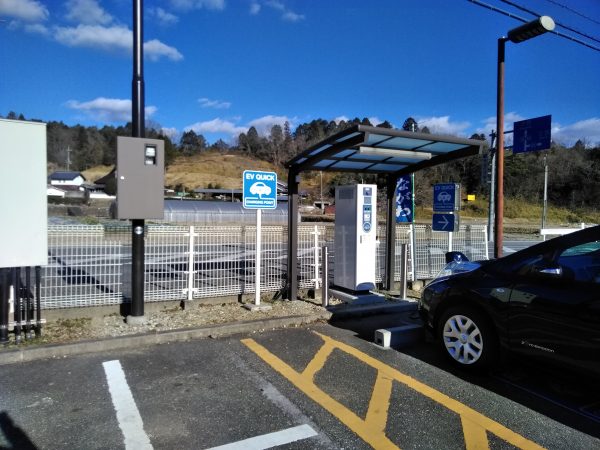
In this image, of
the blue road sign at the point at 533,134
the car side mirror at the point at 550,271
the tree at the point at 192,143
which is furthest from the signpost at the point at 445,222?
the tree at the point at 192,143

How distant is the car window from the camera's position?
3.85m

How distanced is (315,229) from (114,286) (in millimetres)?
3587

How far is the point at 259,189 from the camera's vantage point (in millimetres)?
6816

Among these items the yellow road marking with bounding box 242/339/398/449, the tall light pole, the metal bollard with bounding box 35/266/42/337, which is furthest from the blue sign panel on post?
the metal bollard with bounding box 35/266/42/337

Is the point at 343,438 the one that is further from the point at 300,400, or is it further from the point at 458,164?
the point at 458,164

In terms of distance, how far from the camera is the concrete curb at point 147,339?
15.8ft

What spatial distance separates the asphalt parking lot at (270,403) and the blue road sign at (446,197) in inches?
168

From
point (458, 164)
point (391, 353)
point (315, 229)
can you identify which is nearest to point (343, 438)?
point (391, 353)

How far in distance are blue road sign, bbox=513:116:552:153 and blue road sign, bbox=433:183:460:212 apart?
703 centimetres

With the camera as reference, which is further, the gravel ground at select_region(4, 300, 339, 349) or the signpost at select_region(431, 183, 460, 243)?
the signpost at select_region(431, 183, 460, 243)

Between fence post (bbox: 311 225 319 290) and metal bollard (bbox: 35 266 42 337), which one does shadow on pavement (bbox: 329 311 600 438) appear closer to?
fence post (bbox: 311 225 319 290)

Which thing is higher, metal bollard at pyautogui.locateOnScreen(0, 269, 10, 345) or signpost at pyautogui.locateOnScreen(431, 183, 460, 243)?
signpost at pyautogui.locateOnScreen(431, 183, 460, 243)

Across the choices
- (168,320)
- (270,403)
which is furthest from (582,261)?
(168,320)

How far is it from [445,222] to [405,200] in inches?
46.0
